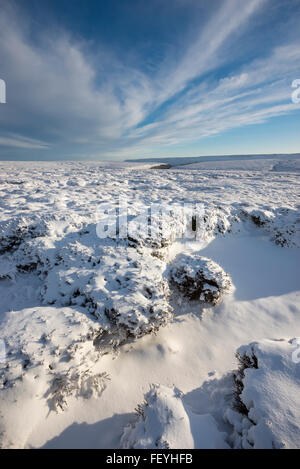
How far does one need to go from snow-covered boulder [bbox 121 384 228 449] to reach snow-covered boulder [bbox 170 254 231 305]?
7.36ft

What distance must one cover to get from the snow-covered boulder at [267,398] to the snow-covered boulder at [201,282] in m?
1.54

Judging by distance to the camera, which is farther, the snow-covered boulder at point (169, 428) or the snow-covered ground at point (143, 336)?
the snow-covered ground at point (143, 336)

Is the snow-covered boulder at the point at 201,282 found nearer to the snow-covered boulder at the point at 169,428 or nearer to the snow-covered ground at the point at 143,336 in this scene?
the snow-covered ground at the point at 143,336

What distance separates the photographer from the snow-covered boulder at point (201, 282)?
14.6 feet

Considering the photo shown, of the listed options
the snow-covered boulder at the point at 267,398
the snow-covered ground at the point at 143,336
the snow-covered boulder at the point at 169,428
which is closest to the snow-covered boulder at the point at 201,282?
the snow-covered ground at the point at 143,336

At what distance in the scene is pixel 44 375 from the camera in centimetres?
267

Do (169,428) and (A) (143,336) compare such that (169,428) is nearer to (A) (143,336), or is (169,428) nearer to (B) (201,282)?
(A) (143,336)

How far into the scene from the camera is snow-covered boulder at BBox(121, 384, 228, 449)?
2.04m

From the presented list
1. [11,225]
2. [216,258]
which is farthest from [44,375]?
[216,258]

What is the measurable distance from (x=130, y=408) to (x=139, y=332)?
1051 millimetres

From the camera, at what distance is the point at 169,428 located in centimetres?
214

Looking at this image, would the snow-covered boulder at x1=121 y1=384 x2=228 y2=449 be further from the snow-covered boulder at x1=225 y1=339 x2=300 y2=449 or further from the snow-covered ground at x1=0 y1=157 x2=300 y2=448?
the snow-covered boulder at x1=225 y1=339 x2=300 y2=449

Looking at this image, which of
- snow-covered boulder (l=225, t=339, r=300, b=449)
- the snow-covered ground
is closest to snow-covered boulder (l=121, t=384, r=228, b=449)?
the snow-covered ground

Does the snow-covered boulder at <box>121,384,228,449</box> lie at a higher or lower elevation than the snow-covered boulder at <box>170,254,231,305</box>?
lower
